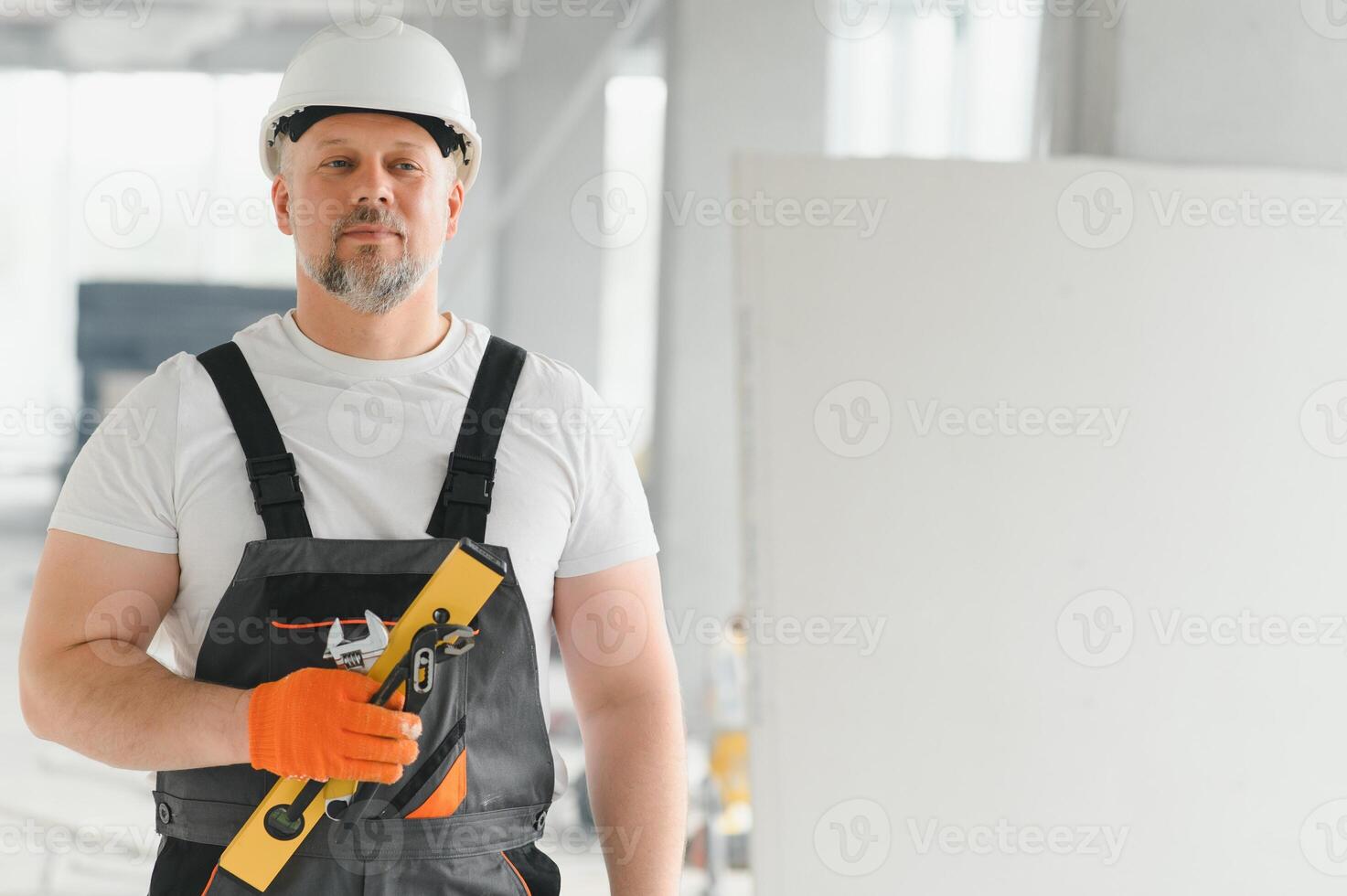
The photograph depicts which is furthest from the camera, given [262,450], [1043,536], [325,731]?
[1043,536]

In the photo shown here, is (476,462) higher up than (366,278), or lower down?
lower down

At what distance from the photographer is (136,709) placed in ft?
3.78

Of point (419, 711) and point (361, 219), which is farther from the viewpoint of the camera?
point (361, 219)

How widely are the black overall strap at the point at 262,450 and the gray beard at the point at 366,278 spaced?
0.14 meters

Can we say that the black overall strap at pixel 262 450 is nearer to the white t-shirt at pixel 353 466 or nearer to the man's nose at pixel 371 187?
the white t-shirt at pixel 353 466

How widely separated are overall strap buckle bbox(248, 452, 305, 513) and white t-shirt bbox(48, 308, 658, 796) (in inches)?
1.1

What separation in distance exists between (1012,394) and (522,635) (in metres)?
0.88

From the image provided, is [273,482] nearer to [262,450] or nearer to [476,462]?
[262,450]

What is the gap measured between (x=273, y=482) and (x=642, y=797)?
22.3 inches

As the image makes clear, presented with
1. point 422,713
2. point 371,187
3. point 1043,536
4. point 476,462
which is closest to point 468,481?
point 476,462

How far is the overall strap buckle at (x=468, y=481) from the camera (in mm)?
1273

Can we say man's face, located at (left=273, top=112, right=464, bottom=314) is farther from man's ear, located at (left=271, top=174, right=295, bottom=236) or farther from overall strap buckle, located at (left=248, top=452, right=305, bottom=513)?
overall strap buckle, located at (left=248, top=452, right=305, bottom=513)

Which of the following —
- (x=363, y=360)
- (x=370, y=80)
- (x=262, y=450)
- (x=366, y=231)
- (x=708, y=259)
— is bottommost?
(x=262, y=450)

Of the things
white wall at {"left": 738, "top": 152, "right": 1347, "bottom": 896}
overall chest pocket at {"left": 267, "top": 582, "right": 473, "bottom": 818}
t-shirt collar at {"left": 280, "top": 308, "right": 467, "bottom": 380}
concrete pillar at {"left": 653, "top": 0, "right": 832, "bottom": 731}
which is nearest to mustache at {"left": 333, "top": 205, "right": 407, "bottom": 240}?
t-shirt collar at {"left": 280, "top": 308, "right": 467, "bottom": 380}
